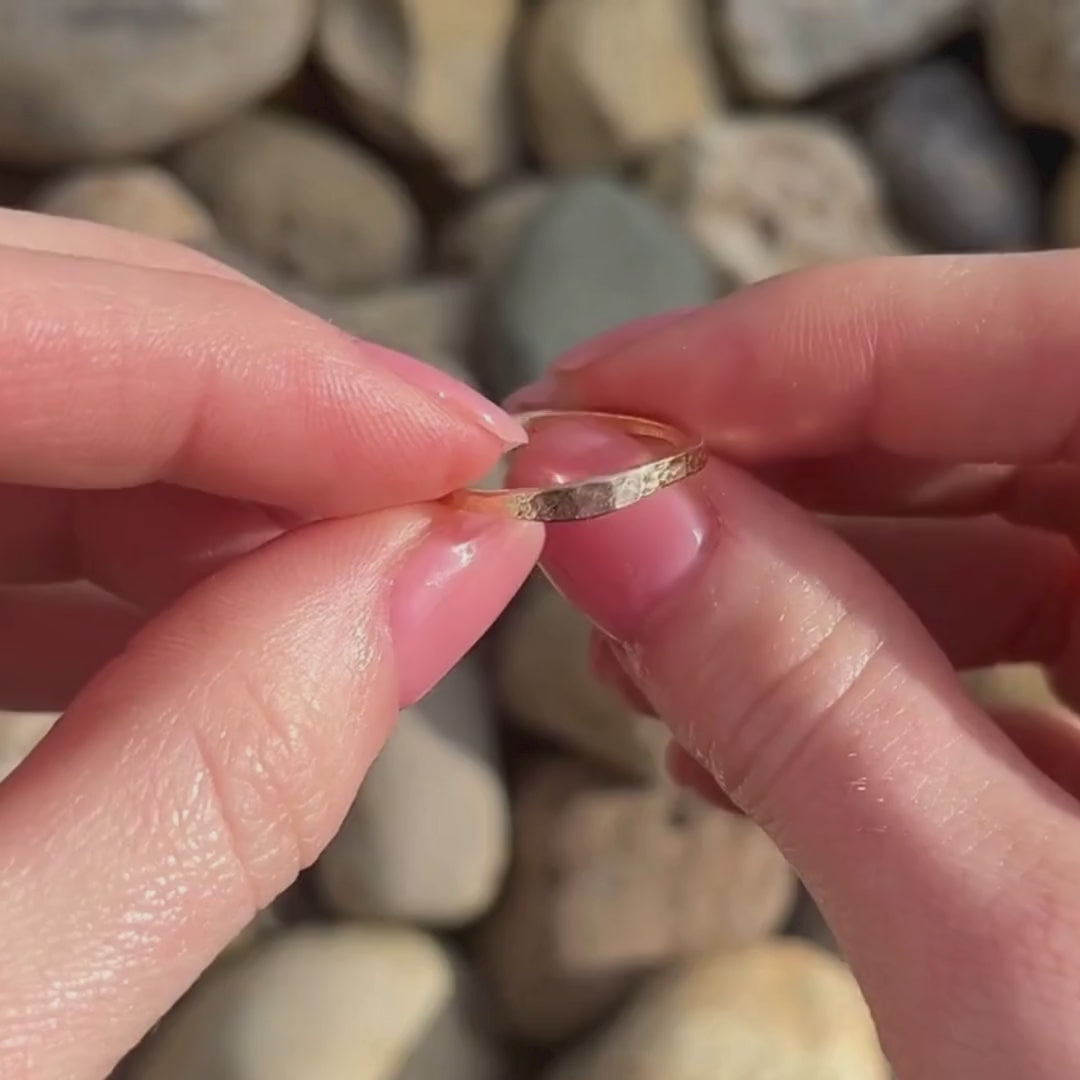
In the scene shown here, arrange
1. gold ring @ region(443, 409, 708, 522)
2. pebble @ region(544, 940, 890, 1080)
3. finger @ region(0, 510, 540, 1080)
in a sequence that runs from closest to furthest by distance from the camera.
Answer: finger @ region(0, 510, 540, 1080) < gold ring @ region(443, 409, 708, 522) < pebble @ region(544, 940, 890, 1080)

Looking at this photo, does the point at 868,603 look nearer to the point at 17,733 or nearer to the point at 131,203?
the point at 17,733

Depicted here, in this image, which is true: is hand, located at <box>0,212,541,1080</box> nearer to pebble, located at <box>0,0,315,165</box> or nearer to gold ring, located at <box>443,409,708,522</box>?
gold ring, located at <box>443,409,708,522</box>

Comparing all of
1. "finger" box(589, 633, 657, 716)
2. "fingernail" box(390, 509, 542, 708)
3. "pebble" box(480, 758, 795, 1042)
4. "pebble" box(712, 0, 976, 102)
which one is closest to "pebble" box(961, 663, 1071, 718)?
"pebble" box(480, 758, 795, 1042)

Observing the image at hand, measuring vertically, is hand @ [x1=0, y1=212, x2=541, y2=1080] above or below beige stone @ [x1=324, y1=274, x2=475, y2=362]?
above

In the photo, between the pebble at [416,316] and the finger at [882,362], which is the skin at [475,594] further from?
the pebble at [416,316]

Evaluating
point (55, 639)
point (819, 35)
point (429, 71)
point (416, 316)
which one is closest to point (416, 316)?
point (416, 316)

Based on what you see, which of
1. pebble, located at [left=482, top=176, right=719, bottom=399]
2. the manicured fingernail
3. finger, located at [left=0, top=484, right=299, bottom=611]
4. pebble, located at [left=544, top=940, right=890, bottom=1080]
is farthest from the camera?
pebble, located at [left=482, top=176, right=719, bottom=399]

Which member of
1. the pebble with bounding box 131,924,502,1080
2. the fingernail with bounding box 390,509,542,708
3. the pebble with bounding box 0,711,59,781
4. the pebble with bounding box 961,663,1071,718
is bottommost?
the pebble with bounding box 131,924,502,1080

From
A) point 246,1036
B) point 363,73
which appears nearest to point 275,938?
point 246,1036

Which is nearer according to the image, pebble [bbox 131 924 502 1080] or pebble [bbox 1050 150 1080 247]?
pebble [bbox 131 924 502 1080]
